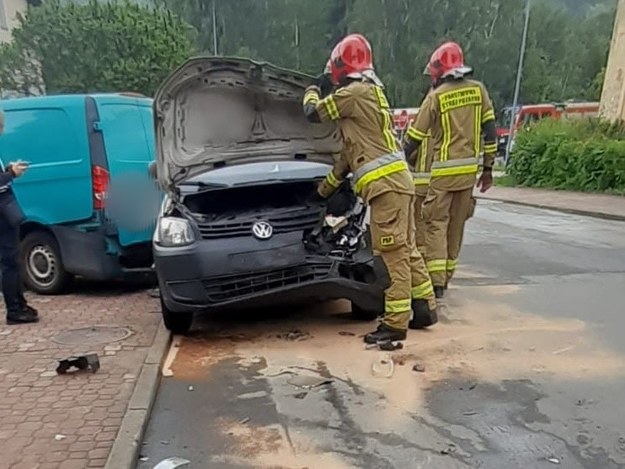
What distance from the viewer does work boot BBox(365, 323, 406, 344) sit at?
5047mm

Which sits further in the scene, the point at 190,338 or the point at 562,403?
the point at 190,338

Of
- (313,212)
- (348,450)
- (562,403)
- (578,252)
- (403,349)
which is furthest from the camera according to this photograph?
(578,252)

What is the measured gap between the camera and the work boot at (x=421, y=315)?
5.36m

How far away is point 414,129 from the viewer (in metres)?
5.87

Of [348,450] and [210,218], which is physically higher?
[210,218]

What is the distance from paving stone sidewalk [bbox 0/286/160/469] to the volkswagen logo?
48.0 inches

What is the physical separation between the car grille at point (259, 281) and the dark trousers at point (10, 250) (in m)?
1.85

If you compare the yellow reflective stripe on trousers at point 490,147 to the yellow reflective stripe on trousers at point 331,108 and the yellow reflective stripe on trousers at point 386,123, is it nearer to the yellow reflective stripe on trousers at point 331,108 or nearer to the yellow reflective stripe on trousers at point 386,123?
the yellow reflective stripe on trousers at point 386,123

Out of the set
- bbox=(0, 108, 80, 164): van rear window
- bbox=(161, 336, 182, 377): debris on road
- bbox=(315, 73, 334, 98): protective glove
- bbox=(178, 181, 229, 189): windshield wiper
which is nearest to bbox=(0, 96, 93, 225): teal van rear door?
bbox=(0, 108, 80, 164): van rear window

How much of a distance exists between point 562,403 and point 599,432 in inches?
14.5

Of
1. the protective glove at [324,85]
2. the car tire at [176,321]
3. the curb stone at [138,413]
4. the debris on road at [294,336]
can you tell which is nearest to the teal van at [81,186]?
the car tire at [176,321]

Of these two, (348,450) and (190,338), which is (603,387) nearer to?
(348,450)

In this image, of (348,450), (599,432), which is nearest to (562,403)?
(599,432)

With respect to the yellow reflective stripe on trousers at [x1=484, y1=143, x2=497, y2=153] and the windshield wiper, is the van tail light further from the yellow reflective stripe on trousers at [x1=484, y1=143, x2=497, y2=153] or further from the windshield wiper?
the yellow reflective stripe on trousers at [x1=484, y1=143, x2=497, y2=153]
